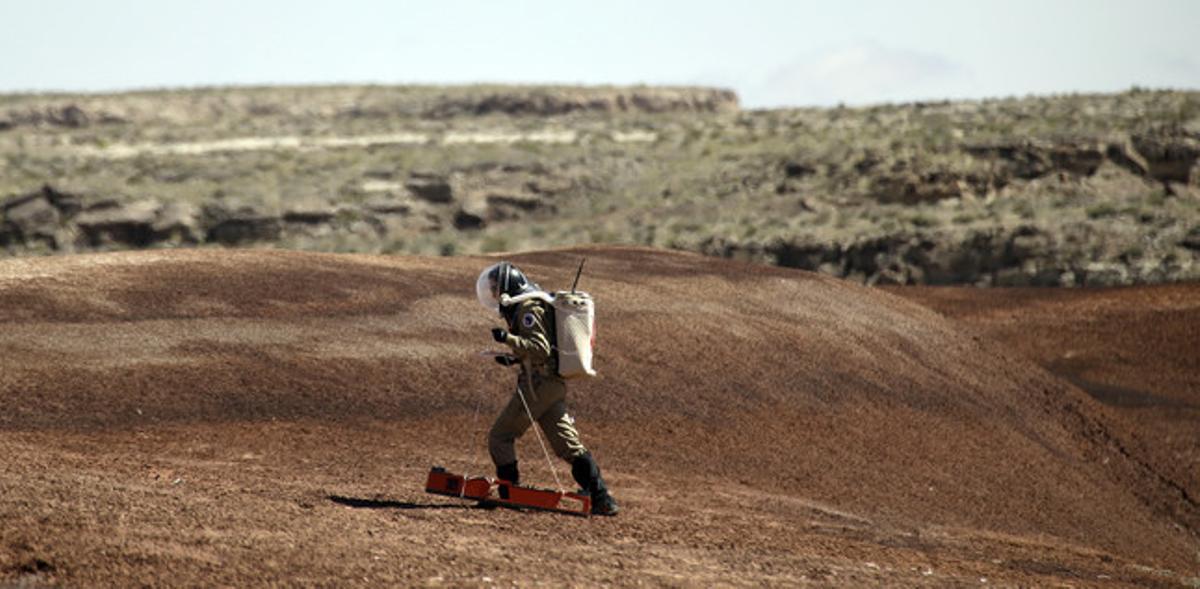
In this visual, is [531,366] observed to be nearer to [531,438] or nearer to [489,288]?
[489,288]

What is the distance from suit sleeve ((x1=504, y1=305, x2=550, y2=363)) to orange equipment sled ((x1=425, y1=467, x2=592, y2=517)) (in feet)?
3.52

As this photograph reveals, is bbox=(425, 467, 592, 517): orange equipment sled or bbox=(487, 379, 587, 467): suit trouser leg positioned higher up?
bbox=(487, 379, 587, 467): suit trouser leg

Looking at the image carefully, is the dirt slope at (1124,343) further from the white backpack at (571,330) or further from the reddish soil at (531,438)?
the white backpack at (571,330)

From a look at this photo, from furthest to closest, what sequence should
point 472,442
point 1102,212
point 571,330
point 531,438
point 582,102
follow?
point 582,102 < point 1102,212 < point 531,438 < point 472,442 < point 571,330

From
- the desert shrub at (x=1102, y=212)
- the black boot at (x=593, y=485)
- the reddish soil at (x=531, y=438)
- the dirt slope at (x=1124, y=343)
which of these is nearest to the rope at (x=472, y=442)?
the reddish soil at (x=531, y=438)

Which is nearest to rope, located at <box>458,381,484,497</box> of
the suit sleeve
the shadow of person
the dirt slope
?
the shadow of person

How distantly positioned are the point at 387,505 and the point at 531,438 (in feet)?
16.2

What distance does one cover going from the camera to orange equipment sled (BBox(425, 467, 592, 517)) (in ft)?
39.8

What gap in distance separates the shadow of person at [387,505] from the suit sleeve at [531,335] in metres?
1.32

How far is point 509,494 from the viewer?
479 inches

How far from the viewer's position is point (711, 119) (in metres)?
71.0

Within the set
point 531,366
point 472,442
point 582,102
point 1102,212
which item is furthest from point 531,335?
point 582,102

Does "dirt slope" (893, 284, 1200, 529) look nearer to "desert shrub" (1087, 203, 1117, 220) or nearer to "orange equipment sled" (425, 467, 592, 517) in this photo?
"desert shrub" (1087, 203, 1117, 220)

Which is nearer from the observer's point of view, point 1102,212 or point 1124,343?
point 1124,343
